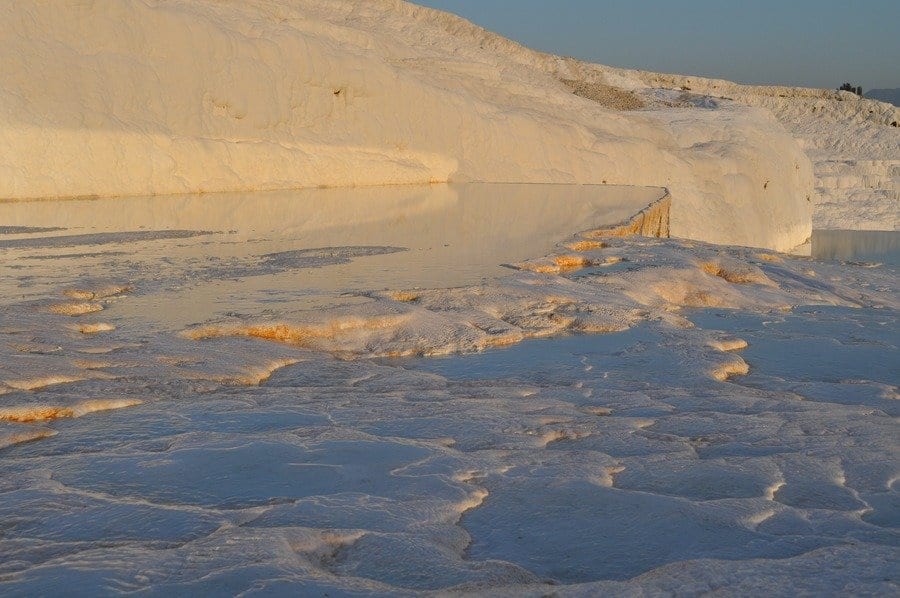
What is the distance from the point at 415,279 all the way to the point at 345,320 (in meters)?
1.31

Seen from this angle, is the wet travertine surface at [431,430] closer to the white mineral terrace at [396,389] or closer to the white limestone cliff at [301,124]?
the white mineral terrace at [396,389]

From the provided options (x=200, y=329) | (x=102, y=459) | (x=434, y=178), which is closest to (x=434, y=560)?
(x=102, y=459)

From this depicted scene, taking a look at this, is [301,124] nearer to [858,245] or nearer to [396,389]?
[396,389]

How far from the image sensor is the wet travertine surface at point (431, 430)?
7.45 feet

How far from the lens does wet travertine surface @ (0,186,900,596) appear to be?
7.45 feet

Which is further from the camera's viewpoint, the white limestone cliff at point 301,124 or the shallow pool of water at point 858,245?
the shallow pool of water at point 858,245

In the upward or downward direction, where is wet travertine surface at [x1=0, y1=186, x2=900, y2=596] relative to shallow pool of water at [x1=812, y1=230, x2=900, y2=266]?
upward

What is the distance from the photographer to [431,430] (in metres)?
3.35

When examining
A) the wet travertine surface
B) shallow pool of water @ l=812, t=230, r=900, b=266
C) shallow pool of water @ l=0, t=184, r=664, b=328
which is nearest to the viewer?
the wet travertine surface

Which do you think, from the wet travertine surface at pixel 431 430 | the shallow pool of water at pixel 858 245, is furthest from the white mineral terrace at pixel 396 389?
the shallow pool of water at pixel 858 245

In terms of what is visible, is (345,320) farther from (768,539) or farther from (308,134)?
(308,134)

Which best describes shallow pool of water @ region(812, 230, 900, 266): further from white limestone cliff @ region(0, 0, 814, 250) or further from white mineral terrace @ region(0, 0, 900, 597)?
white mineral terrace @ region(0, 0, 900, 597)

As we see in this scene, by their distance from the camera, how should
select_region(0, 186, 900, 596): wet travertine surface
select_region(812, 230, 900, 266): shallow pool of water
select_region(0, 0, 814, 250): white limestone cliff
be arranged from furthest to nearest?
select_region(812, 230, 900, 266): shallow pool of water, select_region(0, 0, 814, 250): white limestone cliff, select_region(0, 186, 900, 596): wet travertine surface

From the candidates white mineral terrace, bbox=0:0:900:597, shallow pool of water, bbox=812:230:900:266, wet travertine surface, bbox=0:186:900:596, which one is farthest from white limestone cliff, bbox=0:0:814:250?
wet travertine surface, bbox=0:186:900:596
